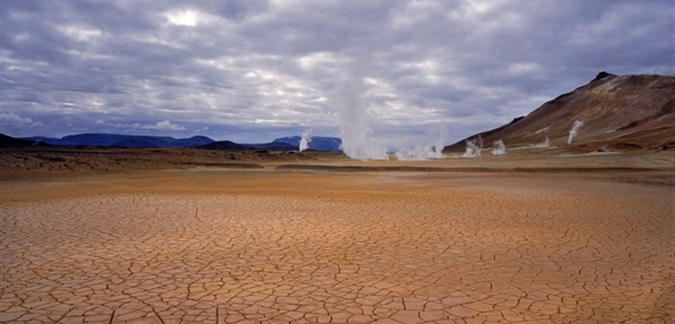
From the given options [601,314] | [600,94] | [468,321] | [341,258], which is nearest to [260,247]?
[341,258]

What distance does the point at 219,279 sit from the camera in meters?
5.73

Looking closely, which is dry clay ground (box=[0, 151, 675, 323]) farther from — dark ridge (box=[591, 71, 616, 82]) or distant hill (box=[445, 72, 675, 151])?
dark ridge (box=[591, 71, 616, 82])

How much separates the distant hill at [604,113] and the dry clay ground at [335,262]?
189 ft

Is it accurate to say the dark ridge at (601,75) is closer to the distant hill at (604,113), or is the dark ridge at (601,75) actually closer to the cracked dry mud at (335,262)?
the distant hill at (604,113)

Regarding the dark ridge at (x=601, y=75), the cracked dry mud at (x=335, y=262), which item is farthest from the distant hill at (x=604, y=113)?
the cracked dry mud at (x=335, y=262)

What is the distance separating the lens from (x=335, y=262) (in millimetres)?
6598

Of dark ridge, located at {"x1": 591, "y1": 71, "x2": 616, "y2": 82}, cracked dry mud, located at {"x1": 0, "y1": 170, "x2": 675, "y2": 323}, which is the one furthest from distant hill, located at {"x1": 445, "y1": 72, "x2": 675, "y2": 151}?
cracked dry mud, located at {"x1": 0, "y1": 170, "x2": 675, "y2": 323}

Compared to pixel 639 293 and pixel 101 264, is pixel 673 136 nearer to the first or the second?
pixel 639 293

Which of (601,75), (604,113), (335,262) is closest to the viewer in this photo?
(335,262)

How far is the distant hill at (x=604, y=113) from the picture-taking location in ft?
245

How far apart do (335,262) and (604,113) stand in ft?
338

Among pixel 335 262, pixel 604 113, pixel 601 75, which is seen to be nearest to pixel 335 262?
pixel 335 262

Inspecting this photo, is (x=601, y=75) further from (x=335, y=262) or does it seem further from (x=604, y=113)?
(x=335, y=262)

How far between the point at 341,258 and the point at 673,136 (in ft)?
193
